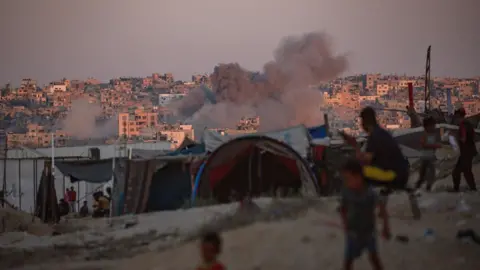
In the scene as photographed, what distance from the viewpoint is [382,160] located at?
685cm

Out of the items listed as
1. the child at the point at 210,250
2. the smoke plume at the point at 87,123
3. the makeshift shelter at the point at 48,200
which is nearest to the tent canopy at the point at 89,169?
the makeshift shelter at the point at 48,200

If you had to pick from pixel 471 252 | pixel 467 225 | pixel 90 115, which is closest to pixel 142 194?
pixel 467 225

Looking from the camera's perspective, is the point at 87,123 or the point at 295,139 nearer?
the point at 295,139

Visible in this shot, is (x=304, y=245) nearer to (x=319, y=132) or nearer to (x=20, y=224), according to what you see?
(x=20, y=224)

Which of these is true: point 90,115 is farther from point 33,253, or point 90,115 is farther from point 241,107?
point 33,253

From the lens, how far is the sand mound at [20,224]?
47.6 ft

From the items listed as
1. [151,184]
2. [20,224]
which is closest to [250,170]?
[151,184]

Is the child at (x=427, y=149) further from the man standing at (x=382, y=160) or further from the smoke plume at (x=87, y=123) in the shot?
the smoke plume at (x=87, y=123)

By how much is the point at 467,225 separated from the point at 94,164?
41.6ft

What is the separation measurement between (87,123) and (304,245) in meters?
99.1

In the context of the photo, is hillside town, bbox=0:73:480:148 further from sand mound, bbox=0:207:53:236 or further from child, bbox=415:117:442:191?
child, bbox=415:117:442:191

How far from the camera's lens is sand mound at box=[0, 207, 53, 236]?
1450 cm

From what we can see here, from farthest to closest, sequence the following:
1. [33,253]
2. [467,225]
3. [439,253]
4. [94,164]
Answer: [94,164]
[33,253]
[467,225]
[439,253]

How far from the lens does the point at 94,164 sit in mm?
18766
